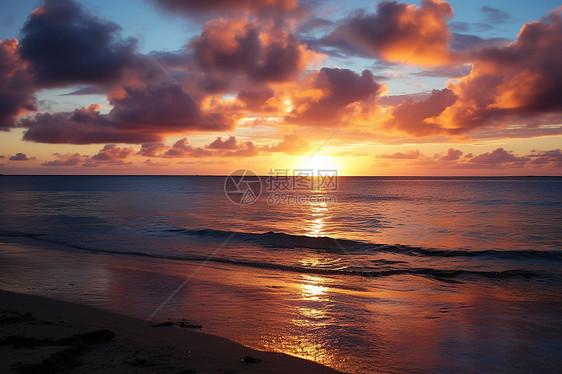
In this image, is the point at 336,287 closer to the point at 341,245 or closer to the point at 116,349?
the point at 116,349

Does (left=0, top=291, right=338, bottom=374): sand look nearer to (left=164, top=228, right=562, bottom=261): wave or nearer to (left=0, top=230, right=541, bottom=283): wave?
(left=0, top=230, right=541, bottom=283): wave

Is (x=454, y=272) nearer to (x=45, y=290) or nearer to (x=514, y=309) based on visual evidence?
(x=514, y=309)

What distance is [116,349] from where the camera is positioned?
19.0ft

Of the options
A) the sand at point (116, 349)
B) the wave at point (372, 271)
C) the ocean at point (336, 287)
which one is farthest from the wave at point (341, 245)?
the sand at point (116, 349)

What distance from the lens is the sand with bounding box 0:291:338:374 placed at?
5137 mm

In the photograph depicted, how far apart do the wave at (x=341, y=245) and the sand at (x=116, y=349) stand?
14.8 meters

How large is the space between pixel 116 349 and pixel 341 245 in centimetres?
1753

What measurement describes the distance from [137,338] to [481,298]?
965 centimetres

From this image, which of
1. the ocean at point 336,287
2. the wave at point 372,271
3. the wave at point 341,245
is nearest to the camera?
the ocean at point 336,287

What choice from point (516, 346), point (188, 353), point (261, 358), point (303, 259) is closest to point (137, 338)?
point (188, 353)

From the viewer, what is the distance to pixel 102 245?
20594 mm

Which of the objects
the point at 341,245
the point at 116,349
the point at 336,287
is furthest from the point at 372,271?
the point at 116,349

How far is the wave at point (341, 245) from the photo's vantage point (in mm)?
19594

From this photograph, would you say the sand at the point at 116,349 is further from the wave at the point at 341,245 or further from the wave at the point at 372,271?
the wave at the point at 341,245
